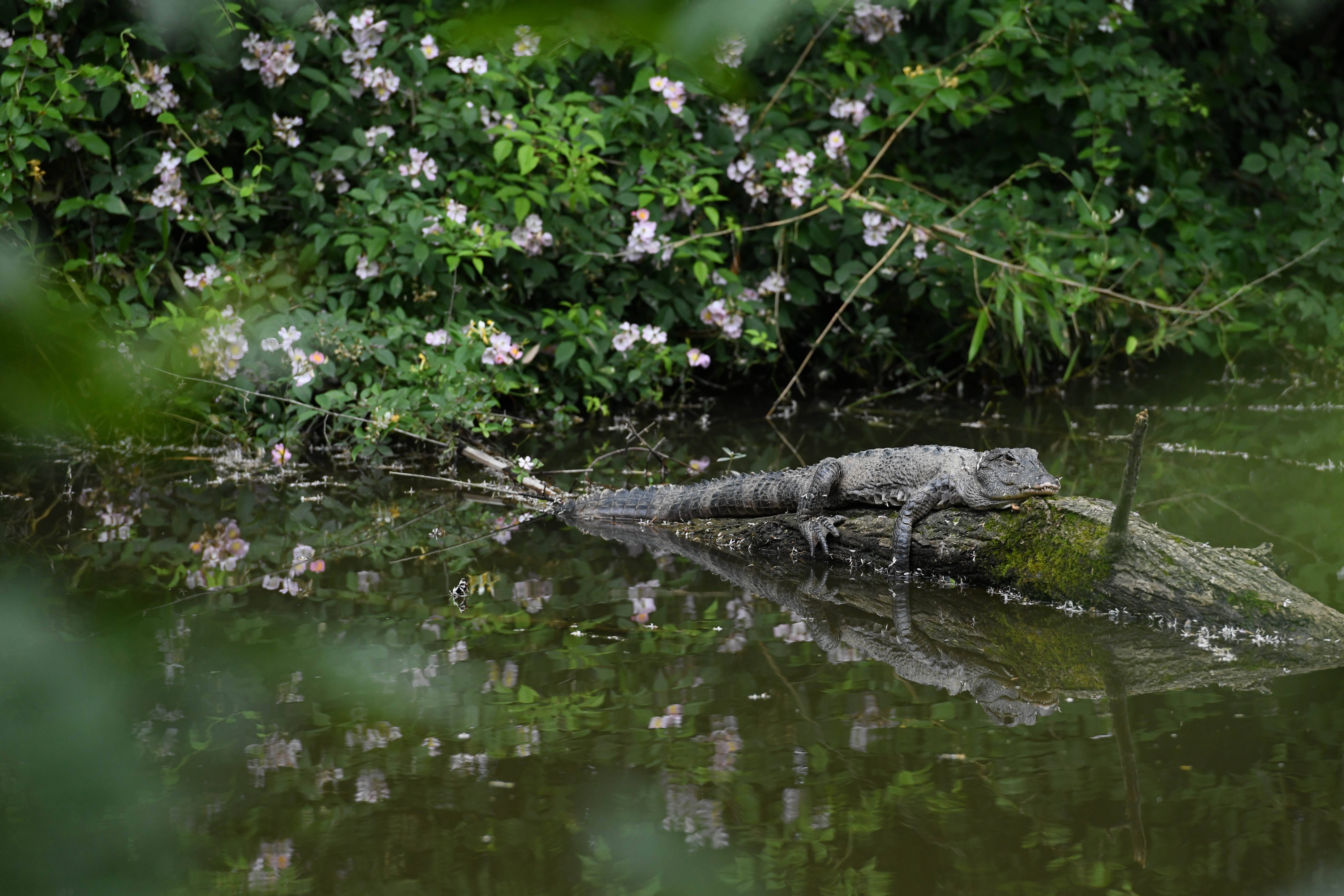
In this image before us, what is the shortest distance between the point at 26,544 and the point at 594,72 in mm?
4973

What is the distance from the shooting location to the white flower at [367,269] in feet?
23.6

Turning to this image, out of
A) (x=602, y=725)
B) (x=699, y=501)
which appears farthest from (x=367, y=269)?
(x=602, y=725)

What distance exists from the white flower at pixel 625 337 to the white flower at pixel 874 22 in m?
2.83

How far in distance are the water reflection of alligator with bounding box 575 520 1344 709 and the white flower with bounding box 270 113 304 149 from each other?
4.41 meters

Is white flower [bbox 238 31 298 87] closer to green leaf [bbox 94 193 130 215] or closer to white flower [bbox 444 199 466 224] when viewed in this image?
green leaf [bbox 94 193 130 215]

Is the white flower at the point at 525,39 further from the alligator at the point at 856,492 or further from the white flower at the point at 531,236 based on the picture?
the white flower at the point at 531,236

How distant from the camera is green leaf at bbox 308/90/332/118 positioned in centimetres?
716

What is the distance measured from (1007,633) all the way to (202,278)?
5351 mm

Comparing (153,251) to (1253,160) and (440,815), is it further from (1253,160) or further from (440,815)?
(1253,160)

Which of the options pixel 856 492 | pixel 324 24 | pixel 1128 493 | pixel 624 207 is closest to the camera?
pixel 1128 493

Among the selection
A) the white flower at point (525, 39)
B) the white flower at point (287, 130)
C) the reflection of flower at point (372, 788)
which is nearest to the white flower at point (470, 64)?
the white flower at point (287, 130)

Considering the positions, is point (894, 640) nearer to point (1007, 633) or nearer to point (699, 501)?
point (1007, 633)

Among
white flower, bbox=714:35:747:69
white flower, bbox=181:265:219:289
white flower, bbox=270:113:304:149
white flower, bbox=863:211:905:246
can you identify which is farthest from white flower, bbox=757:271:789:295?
white flower, bbox=714:35:747:69

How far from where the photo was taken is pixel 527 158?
7.06 m
